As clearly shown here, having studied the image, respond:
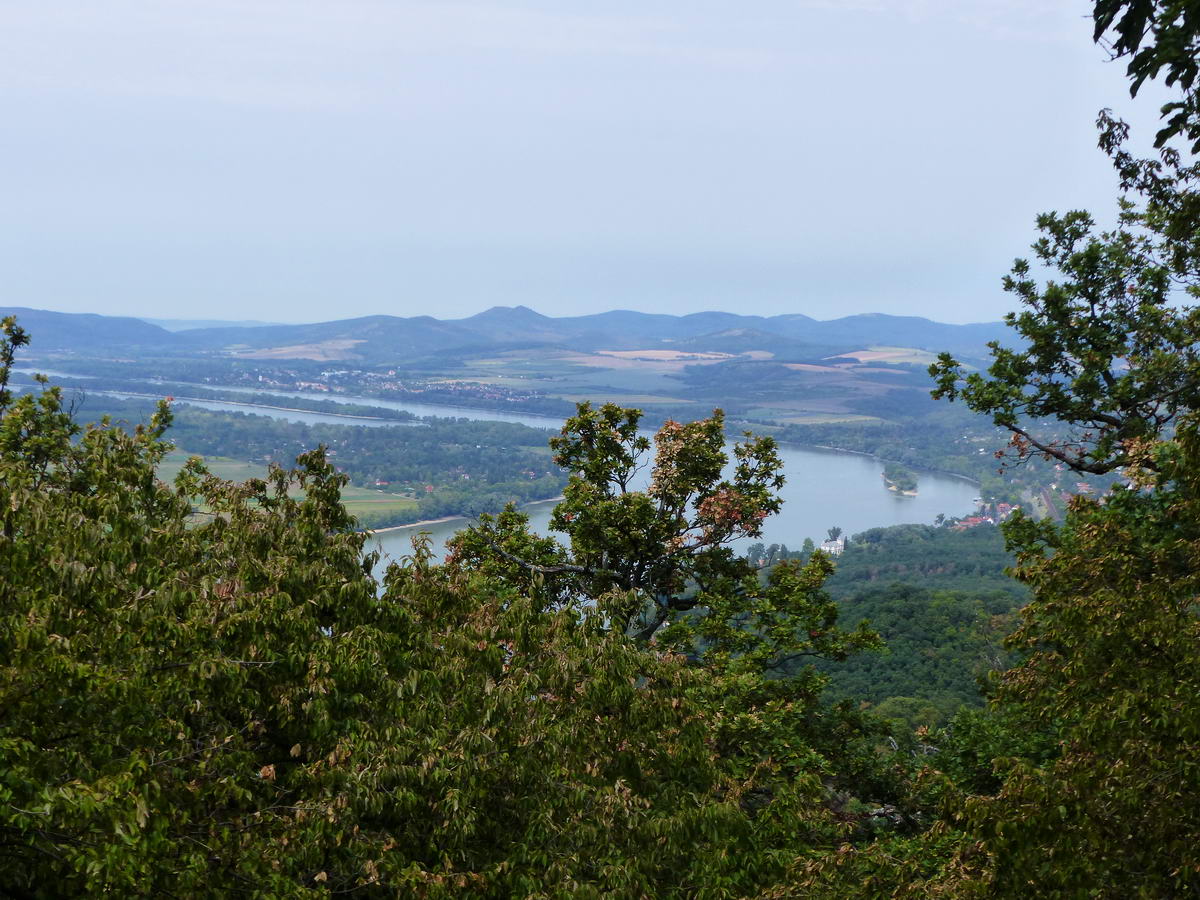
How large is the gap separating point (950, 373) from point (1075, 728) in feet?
32.0

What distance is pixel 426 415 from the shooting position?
194000mm

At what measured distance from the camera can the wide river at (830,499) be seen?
314 feet

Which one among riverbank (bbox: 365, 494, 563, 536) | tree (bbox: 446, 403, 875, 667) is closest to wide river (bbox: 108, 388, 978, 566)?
riverbank (bbox: 365, 494, 563, 536)

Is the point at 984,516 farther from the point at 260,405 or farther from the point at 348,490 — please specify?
the point at 260,405

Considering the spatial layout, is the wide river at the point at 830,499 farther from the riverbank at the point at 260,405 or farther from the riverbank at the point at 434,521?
the riverbank at the point at 260,405

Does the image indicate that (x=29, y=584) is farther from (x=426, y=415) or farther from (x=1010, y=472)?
(x=426, y=415)

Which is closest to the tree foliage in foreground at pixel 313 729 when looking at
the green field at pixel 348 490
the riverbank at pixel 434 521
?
the riverbank at pixel 434 521

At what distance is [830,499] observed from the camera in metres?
124

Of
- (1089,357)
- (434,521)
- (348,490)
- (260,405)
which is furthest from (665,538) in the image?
(260,405)

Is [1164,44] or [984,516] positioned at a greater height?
[1164,44]

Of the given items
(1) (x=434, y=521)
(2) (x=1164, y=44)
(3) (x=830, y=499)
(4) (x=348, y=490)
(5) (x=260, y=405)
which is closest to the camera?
(2) (x=1164, y=44)

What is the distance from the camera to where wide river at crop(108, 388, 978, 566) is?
95625 mm

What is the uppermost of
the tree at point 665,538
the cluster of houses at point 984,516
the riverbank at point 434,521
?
the tree at point 665,538

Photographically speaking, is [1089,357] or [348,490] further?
[348,490]
